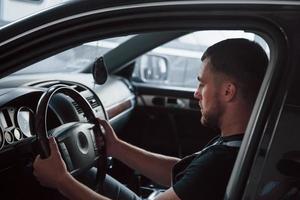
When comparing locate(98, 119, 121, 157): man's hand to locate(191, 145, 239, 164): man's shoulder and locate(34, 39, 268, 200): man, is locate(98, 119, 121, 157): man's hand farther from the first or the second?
locate(191, 145, 239, 164): man's shoulder

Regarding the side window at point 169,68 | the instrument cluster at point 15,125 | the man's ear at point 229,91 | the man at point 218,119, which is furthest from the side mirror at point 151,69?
the man's ear at point 229,91

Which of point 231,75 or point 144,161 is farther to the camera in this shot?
point 144,161

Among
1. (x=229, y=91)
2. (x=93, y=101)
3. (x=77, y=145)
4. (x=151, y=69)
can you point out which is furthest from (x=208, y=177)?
(x=151, y=69)

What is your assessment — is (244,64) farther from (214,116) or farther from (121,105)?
(121,105)

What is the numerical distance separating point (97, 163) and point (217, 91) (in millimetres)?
745

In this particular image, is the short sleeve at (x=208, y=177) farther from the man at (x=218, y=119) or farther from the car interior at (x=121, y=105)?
the car interior at (x=121, y=105)

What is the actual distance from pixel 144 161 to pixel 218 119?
2.00 ft

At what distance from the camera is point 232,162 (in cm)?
159

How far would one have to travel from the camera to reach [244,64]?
1.61 m

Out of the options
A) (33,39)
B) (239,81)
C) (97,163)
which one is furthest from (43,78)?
(239,81)

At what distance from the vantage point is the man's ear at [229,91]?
1.62 m

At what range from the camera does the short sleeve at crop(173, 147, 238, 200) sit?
1.55 meters

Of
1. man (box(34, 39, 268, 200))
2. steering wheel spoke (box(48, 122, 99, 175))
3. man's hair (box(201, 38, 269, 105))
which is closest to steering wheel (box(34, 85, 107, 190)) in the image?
steering wheel spoke (box(48, 122, 99, 175))

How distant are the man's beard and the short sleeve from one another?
12 cm
